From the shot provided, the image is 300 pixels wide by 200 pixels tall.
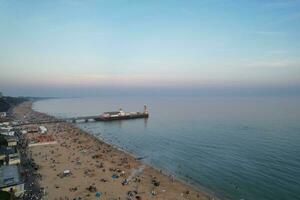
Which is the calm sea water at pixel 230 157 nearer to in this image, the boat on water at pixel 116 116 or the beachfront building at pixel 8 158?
the beachfront building at pixel 8 158

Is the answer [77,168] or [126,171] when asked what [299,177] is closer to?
[126,171]

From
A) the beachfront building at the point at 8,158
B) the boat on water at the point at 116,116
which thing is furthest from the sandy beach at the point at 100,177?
the boat on water at the point at 116,116

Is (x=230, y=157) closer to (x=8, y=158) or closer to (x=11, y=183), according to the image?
(x=11, y=183)

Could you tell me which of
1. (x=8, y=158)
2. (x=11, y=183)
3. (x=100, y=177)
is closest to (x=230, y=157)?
(x=100, y=177)

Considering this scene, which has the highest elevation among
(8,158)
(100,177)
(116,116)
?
(8,158)

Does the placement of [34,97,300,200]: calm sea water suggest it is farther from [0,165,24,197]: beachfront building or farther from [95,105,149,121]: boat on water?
[95,105,149,121]: boat on water

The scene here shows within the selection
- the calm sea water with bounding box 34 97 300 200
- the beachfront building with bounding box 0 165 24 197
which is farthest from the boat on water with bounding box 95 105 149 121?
the beachfront building with bounding box 0 165 24 197

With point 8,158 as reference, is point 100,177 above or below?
below

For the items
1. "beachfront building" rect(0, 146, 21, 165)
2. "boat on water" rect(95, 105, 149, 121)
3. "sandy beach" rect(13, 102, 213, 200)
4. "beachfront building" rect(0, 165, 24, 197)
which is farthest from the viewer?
"boat on water" rect(95, 105, 149, 121)

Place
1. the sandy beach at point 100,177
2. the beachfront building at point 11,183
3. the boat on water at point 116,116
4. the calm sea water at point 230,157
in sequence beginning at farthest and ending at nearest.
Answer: the boat on water at point 116,116
the calm sea water at point 230,157
the sandy beach at point 100,177
the beachfront building at point 11,183

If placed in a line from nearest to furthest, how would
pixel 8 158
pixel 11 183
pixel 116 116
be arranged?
pixel 11 183 < pixel 8 158 < pixel 116 116
